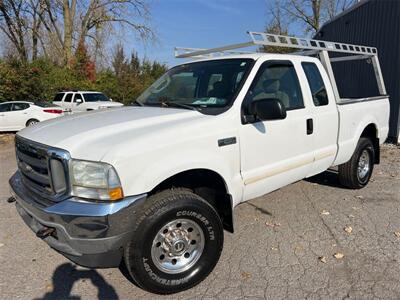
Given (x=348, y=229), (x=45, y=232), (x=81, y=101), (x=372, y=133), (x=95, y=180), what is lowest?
(x=348, y=229)

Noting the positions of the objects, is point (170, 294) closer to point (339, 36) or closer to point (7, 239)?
point (7, 239)

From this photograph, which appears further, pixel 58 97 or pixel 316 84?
pixel 58 97

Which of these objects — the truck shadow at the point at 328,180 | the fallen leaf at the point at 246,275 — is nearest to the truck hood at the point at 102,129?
the fallen leaf at the point at 246,275

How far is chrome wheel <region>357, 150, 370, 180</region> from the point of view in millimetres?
5793

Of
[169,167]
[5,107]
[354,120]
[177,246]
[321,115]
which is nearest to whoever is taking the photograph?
[169,167]

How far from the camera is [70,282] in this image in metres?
3.37

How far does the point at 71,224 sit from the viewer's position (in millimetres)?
2684

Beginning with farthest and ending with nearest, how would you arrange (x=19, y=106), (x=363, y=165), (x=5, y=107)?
1. (x=19, y=106)
2. (x=5, y=107)
3. (x=363, y=165)

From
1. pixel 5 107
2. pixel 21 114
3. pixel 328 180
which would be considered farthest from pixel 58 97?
pixel 328 180

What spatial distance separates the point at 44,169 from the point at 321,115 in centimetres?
324

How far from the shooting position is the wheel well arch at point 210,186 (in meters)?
3.31

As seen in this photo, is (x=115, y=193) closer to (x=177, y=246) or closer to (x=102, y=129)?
(x=102, y=129)

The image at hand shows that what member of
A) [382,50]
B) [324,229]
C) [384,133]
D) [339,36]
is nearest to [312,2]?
[339,36]

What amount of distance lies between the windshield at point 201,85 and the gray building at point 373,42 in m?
→ 7.27
